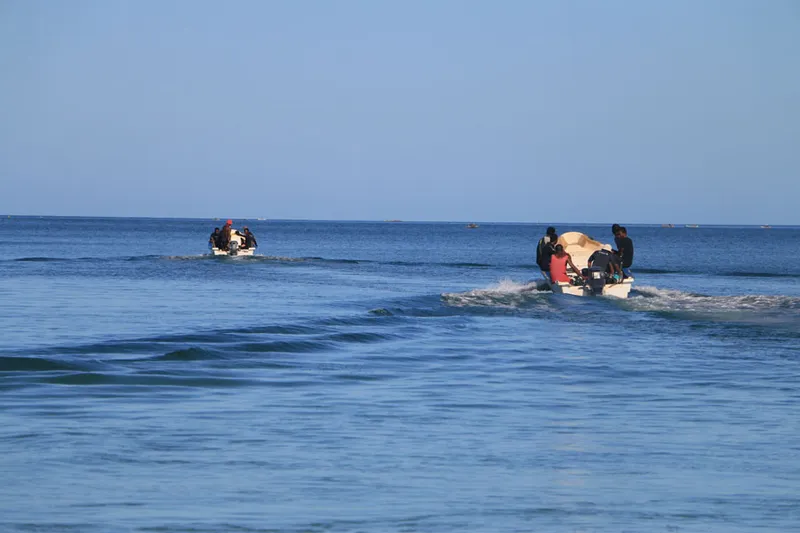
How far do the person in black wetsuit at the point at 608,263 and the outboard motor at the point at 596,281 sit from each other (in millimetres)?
215

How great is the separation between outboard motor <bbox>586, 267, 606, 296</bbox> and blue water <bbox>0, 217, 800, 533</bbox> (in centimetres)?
313

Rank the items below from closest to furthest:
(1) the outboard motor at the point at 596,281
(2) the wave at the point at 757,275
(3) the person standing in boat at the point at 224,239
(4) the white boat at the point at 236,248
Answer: (1) the outboard motor at the point at 596,281 < (3) the person standing in boat at the point at 224,239 < (2) the wave at the point at 757,275 < (4) the white boat at the point at 236,248

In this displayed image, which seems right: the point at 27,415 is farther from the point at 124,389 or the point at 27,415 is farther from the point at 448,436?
the point at 448,436

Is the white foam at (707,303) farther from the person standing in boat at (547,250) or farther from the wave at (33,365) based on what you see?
the wave at (33,365)

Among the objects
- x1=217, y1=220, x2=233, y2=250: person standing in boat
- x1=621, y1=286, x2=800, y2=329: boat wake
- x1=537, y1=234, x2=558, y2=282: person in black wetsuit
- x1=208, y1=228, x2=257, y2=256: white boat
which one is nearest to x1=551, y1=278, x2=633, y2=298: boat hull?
A: x1=621, y1=286, x2=800, y2=329: boat wake

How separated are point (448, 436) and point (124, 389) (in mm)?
4452

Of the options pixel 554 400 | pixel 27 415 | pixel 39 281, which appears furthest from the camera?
pixel 39 281

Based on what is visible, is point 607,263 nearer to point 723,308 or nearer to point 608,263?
point 608,263

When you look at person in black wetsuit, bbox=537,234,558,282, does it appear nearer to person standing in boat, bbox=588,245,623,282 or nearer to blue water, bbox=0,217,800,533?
person standing in boat, bbox=588,245,623,282

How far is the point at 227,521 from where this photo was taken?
7.03 meters

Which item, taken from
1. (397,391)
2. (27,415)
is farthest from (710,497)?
(27,415)

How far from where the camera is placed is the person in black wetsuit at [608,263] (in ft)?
91.9

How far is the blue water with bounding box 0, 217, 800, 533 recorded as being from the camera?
7.41 meters

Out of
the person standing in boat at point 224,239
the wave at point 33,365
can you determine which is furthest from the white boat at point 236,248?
the wave at point 33,365
